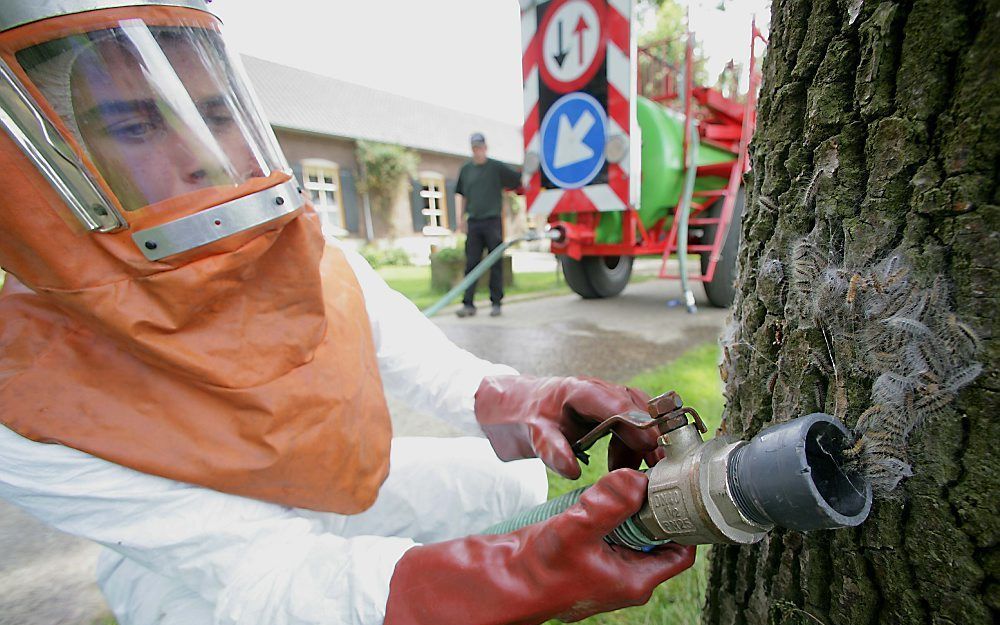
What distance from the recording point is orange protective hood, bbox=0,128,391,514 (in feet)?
2.69

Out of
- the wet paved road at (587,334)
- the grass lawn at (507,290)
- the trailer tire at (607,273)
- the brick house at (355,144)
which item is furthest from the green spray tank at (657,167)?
the brick house at (355,144)

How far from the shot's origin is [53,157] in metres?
0.82

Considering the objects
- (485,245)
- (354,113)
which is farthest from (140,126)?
(354,113)

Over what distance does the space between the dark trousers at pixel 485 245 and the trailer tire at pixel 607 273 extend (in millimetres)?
1001

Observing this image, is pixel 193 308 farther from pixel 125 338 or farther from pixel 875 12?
pixel 875 12

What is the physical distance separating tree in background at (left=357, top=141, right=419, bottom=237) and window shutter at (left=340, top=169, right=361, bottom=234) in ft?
0.89

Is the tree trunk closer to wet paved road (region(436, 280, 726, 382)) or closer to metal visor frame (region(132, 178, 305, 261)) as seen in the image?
metal visor frame (region(132, 178, 305, 261))

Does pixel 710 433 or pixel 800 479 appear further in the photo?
pixel 710 433

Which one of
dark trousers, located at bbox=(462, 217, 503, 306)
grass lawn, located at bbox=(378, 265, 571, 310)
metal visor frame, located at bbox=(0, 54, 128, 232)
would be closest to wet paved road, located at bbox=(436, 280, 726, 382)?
dark trousers, located at bbox=(462, 217, 503, 306)

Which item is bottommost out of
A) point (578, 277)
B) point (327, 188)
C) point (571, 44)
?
point (578, 277)

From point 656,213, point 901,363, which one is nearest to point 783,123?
point 901,363

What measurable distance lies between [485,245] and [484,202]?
19.5 inches

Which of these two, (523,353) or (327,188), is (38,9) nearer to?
(523,353)

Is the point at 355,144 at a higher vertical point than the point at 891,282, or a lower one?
higher
